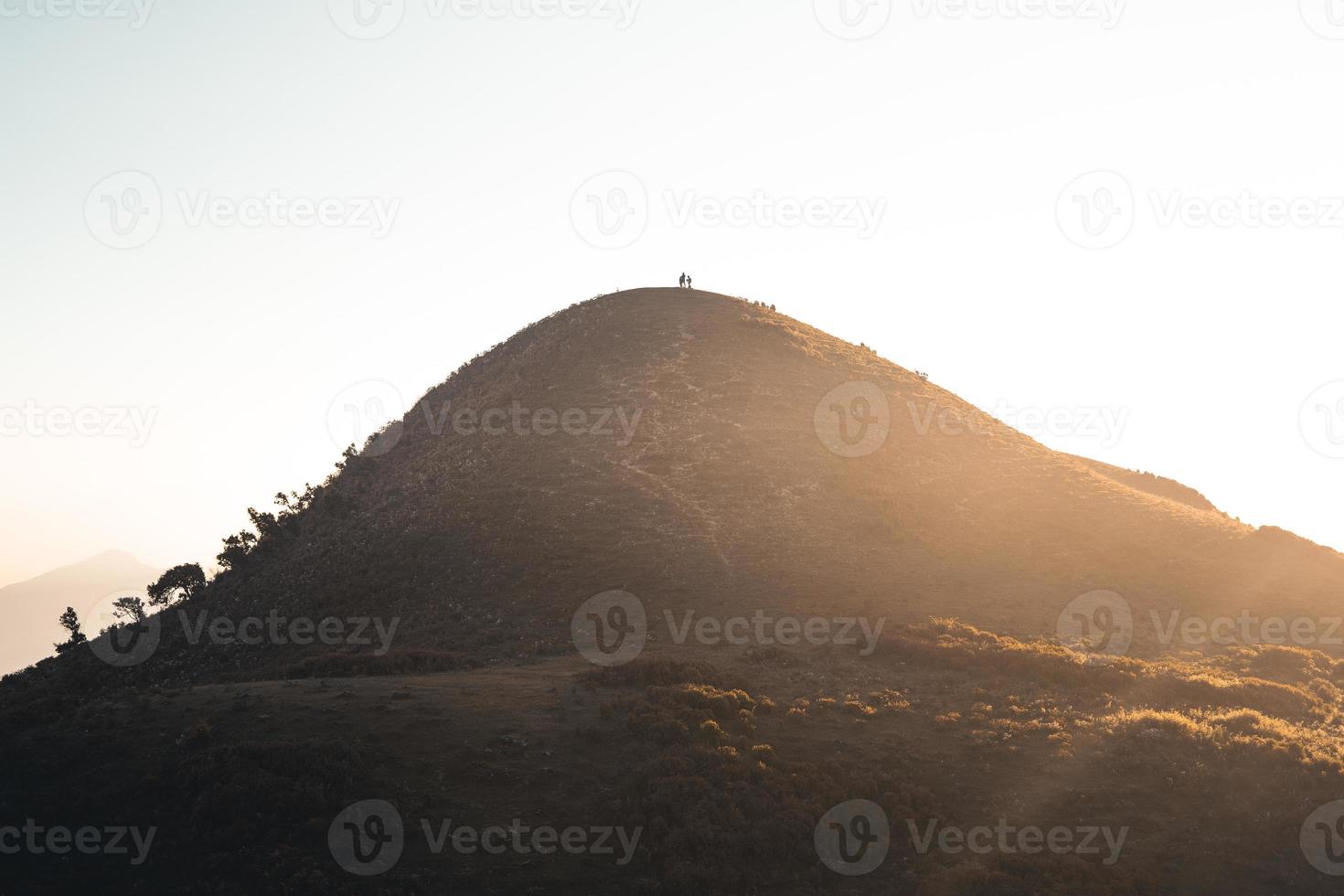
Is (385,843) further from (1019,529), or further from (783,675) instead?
(1019,529)

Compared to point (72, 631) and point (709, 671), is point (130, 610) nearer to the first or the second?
point (72, 631)

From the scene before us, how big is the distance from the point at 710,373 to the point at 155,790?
58.7 m

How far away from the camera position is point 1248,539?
61.0m

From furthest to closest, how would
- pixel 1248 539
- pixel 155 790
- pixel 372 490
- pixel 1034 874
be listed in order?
pixel 372 490 → pixel 1248 539 → pixel 155 790 → pixel 1034 874

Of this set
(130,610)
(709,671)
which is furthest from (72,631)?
(709,671)

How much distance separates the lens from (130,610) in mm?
66562

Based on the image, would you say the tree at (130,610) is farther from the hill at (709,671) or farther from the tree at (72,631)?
the tree at (72,631)

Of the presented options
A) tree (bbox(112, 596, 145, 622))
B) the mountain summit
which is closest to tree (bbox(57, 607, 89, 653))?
tree (bbox(112, 596, 145, 622))

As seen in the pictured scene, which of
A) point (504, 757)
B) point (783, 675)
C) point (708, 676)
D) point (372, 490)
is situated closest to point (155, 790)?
point (504, 757)

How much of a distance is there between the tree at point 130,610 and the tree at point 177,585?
1536 millimetres

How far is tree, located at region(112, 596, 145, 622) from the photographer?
66.0 meters

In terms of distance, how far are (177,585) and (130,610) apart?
15.6 ft

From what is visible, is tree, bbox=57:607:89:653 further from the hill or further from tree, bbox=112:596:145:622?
tree, bbox=112:596:145:622

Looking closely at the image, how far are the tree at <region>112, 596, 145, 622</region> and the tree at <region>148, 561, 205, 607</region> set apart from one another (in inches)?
60.5
